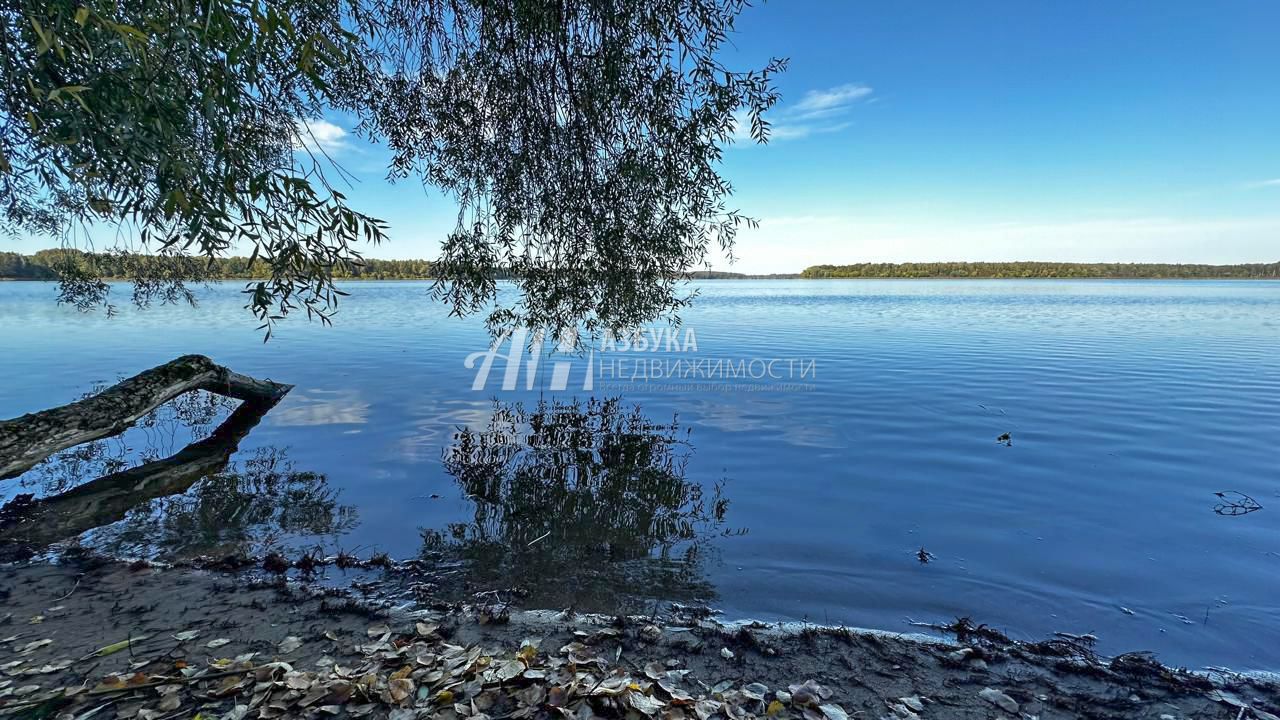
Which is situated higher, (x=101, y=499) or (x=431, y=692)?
(x=431, y=692)

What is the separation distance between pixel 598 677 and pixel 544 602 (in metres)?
1.64

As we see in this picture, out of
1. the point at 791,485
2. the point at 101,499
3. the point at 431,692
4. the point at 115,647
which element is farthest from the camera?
the point at 791,485

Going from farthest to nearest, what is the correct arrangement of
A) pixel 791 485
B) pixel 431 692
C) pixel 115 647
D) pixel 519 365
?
pixel 519 365 < pixel 791 485 < pixel 115 647 < pixel 431 692

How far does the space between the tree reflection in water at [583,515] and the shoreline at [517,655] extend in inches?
24.2

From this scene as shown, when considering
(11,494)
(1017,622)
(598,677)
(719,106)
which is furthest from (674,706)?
(11,494)

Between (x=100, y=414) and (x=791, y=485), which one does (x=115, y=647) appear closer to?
(x=100, y=414)

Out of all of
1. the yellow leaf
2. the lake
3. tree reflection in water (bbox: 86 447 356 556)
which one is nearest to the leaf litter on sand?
the yellow leaf

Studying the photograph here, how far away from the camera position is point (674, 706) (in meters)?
3.73

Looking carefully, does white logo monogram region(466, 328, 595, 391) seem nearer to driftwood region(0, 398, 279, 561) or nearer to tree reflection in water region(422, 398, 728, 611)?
Answer: tree reflection in water region(422, 398, 728, 611)

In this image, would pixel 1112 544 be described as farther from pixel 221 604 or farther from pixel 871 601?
pixel 221 604

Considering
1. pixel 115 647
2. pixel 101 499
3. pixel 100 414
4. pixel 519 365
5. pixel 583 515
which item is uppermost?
pixel 100 414

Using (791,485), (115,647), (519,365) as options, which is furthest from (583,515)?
(519,365)

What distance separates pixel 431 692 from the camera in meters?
3.79

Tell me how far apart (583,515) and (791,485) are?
3.28 m
